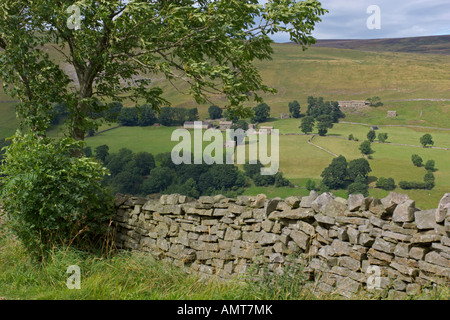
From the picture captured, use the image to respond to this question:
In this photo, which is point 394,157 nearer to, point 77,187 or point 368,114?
point 368,114

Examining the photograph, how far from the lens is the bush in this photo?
7.13 meters

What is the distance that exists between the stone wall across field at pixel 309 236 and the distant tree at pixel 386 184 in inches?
2450

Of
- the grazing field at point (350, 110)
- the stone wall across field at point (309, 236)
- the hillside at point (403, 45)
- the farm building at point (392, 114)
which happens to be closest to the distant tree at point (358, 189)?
the grazing field at point (350, 110)

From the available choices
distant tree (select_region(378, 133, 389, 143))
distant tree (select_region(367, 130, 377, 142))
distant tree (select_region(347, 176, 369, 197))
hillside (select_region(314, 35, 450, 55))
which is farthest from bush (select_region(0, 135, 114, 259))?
hillside (select_region(314, 35, 450, 55))

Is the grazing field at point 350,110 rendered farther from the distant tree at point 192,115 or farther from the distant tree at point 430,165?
the distant tree at point 192,115

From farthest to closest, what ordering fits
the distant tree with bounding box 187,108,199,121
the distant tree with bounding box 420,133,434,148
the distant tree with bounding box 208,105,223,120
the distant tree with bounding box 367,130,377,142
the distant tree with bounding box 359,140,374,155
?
the distant tree with bounding box 367,130,377,142 → the distant tree with bounding box 420,133,434,148 → the distant tree with bounding box 359,140,374,155 → the distant tree with bounding box 187,108,199,121 → the distant tree with bounding box 208,105,223,120

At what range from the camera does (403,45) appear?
16325 centimetres

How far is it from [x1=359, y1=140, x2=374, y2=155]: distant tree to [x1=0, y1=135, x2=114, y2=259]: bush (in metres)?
74.1

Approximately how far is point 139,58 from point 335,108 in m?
92.0

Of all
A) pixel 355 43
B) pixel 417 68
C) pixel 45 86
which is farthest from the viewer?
pixel 355 43

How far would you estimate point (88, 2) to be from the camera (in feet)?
28.7

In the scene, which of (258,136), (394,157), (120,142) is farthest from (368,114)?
(120,142)

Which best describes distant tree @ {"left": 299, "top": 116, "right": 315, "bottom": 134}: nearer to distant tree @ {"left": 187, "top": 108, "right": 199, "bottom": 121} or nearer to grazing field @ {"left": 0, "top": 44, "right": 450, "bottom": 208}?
grazing field @ {"left": 0, "top": 44, "right": 450, "bottom": 208}

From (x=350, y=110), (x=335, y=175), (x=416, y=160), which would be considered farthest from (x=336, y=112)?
(x=335, y=175)
